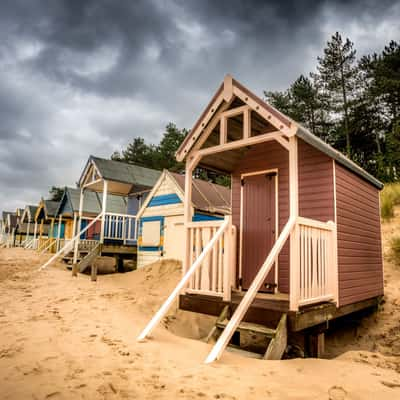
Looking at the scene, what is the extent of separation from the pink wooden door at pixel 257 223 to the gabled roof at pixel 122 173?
28.6 ft

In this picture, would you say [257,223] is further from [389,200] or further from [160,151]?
[160,151]

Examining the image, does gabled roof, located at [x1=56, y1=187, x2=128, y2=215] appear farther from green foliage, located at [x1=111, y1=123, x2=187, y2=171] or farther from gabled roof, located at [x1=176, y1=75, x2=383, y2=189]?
gabled roof, located at [x1=176, y1=75, x2=383, y2=189]

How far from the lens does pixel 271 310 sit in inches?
182

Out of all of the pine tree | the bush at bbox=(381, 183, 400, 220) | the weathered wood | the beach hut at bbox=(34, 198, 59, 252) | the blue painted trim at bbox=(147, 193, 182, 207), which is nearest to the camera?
the weathered wood

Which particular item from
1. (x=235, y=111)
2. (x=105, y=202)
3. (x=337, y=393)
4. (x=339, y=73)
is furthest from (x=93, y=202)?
(x=339, y=73)

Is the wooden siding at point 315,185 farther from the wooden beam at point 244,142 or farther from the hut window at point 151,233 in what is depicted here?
the hut window at point 151,233

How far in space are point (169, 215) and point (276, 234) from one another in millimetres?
6562

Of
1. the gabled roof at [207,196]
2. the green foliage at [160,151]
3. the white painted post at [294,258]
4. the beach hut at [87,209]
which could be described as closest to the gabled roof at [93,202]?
the beach hut at [87,209]

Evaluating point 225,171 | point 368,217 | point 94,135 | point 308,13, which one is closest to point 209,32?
point 308,13

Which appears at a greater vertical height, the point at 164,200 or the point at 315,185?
the point at 164,200

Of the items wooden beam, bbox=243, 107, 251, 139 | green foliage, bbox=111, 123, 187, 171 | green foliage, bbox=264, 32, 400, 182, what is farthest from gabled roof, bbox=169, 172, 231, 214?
green foliage, bbox=111, 123, 187, 171

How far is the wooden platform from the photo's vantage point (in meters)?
4.51

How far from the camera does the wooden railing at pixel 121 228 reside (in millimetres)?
14602

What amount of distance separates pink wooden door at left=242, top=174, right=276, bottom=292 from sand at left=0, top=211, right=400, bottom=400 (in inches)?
80.3
